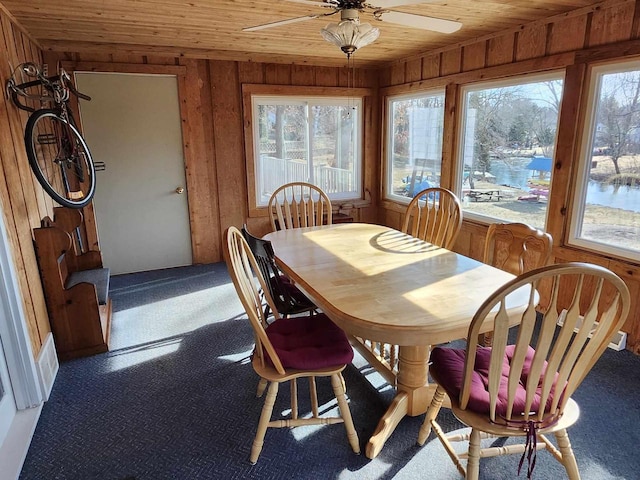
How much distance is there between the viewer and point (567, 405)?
1469 mm

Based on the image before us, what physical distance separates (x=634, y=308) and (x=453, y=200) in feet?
4.47

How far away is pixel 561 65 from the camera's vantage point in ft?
9.71

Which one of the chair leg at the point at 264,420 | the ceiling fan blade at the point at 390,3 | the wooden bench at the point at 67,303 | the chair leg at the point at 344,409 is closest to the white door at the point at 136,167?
the wooden bench at the point at 67,303

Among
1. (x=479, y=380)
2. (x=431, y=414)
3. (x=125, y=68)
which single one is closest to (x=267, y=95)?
(x=125, y=68)

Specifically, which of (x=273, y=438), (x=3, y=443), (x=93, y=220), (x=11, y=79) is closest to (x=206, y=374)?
(x=273, y=438)

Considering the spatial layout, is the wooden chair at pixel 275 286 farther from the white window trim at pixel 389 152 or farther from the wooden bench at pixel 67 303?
the white window trim at pixel 389 152

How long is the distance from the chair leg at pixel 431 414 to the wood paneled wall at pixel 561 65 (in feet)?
5.74

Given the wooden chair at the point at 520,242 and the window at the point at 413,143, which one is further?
the window at the point at 413,143

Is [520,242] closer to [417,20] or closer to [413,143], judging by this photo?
[417,20]

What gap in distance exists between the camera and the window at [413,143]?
4422mm

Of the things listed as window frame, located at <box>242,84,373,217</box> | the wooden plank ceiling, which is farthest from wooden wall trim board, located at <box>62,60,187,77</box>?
window frame, located at <box>242,84,373,217</box>

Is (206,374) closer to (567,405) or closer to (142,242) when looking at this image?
(567,405)

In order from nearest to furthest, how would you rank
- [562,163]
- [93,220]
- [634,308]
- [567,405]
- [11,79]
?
[567,405] → [11,79] → [634,308] → [562,163] → [93,220]

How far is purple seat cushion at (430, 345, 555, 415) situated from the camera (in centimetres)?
140
